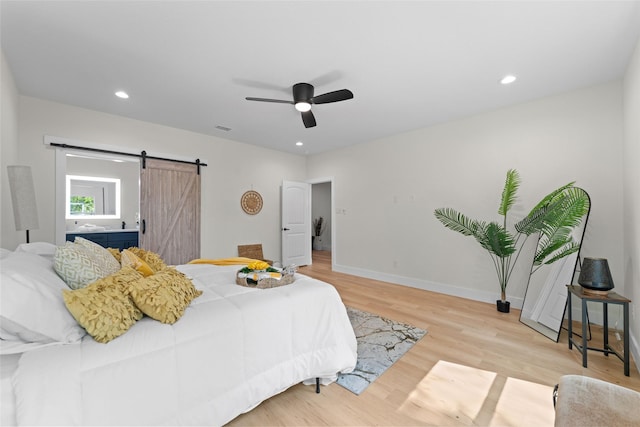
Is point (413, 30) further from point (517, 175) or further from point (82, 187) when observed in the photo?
point (82, 187)

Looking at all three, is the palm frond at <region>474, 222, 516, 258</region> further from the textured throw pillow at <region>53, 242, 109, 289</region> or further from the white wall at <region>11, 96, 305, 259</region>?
the white wall at <region>11, 96, 305, 259</region>

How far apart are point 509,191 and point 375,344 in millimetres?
2520

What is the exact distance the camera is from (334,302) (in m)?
1.95

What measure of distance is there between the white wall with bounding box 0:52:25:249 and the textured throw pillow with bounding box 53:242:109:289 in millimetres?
1619

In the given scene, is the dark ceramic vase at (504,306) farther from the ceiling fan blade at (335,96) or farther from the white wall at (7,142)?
the white wall at (7,142)

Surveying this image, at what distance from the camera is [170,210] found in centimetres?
428

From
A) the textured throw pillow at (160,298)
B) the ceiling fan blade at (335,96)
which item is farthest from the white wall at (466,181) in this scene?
the textured throw pillow at (160,298)

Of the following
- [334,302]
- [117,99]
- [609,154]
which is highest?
[117,99]

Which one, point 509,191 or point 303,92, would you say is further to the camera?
point 509,191

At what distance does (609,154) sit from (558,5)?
2.03 m

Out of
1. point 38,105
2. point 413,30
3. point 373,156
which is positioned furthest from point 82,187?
point 413,30

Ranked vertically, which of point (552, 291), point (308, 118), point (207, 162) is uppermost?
point (308, 118)

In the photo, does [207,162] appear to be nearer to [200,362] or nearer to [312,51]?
[312,51]

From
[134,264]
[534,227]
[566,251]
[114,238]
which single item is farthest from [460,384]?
[114,238]
